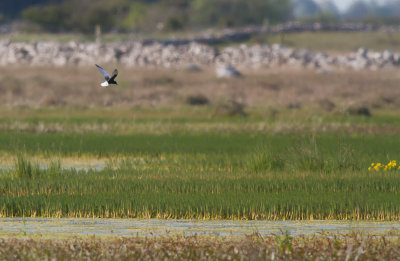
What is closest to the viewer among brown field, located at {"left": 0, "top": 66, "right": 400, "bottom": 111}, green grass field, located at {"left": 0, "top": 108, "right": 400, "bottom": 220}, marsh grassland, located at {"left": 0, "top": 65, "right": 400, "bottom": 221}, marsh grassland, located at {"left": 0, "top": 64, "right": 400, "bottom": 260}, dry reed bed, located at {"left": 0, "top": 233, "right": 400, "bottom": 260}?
dry reed bed, located at {"left": 0, "top": 233, "right": 400, "bottom": 260}

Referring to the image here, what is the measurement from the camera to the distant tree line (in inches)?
3430

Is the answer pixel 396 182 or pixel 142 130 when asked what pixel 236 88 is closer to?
pixel 142 130

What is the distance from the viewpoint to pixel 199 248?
10.7m

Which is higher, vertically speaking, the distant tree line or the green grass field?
the distant tree line

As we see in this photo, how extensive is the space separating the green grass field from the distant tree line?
57772 mm

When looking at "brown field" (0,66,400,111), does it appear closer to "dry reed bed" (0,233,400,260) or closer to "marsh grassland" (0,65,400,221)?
"marsh grassland" (0,65,400,221)

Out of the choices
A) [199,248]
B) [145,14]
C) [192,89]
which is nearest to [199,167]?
[199,248]

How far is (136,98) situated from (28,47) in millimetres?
21604

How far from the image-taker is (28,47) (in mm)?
68688

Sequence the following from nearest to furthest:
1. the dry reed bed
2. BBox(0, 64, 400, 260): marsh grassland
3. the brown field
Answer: the dry reed bed → BBox(0, 64, 400, 260): marsh grassland → the brown field

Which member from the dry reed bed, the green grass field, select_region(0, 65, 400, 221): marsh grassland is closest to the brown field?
select_region(0, 65, 400, 221): marsh grassland

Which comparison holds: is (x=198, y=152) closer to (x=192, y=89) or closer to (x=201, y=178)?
(x=201, y=178)

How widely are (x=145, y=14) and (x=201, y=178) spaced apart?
78.0 m

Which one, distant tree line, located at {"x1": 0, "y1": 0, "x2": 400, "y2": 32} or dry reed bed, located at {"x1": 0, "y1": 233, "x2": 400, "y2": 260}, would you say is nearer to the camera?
dry reed bed, located at {"x1": 0, "y1": 233, "x2": 400, "y2": 260}
